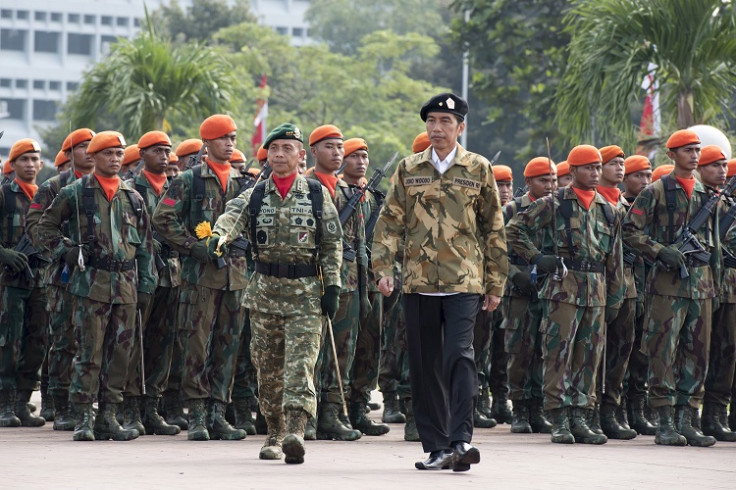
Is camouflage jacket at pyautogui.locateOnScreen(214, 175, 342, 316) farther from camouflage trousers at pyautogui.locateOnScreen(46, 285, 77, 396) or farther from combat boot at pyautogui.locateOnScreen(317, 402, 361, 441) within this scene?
camouflage trousers at pyautogui.locateOnScreen(46, 285, 77, 396)

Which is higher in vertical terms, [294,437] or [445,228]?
[445,228]

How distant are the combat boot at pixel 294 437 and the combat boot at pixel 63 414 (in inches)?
138

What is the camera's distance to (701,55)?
20.4 m

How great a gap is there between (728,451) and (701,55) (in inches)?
361

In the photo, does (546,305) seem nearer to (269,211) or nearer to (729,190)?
(729,190)

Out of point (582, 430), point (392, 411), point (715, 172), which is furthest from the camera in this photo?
point (392, 411)

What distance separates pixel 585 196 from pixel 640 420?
2.43 m

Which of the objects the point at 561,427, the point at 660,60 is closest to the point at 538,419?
the point at 561,427

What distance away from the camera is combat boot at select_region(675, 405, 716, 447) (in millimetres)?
12688

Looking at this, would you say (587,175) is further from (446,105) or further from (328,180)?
(446,105)

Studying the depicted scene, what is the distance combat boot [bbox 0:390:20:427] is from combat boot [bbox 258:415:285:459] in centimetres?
386

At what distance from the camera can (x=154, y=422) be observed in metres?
13.1

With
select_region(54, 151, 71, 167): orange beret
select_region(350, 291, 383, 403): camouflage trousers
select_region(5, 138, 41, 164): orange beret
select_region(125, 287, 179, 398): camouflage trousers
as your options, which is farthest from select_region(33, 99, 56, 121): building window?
select_region(350, 291, 383, 403): camouflage trousers

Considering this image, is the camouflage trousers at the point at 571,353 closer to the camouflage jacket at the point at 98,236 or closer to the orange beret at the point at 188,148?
the camouflage jacket at the point at 98,236
